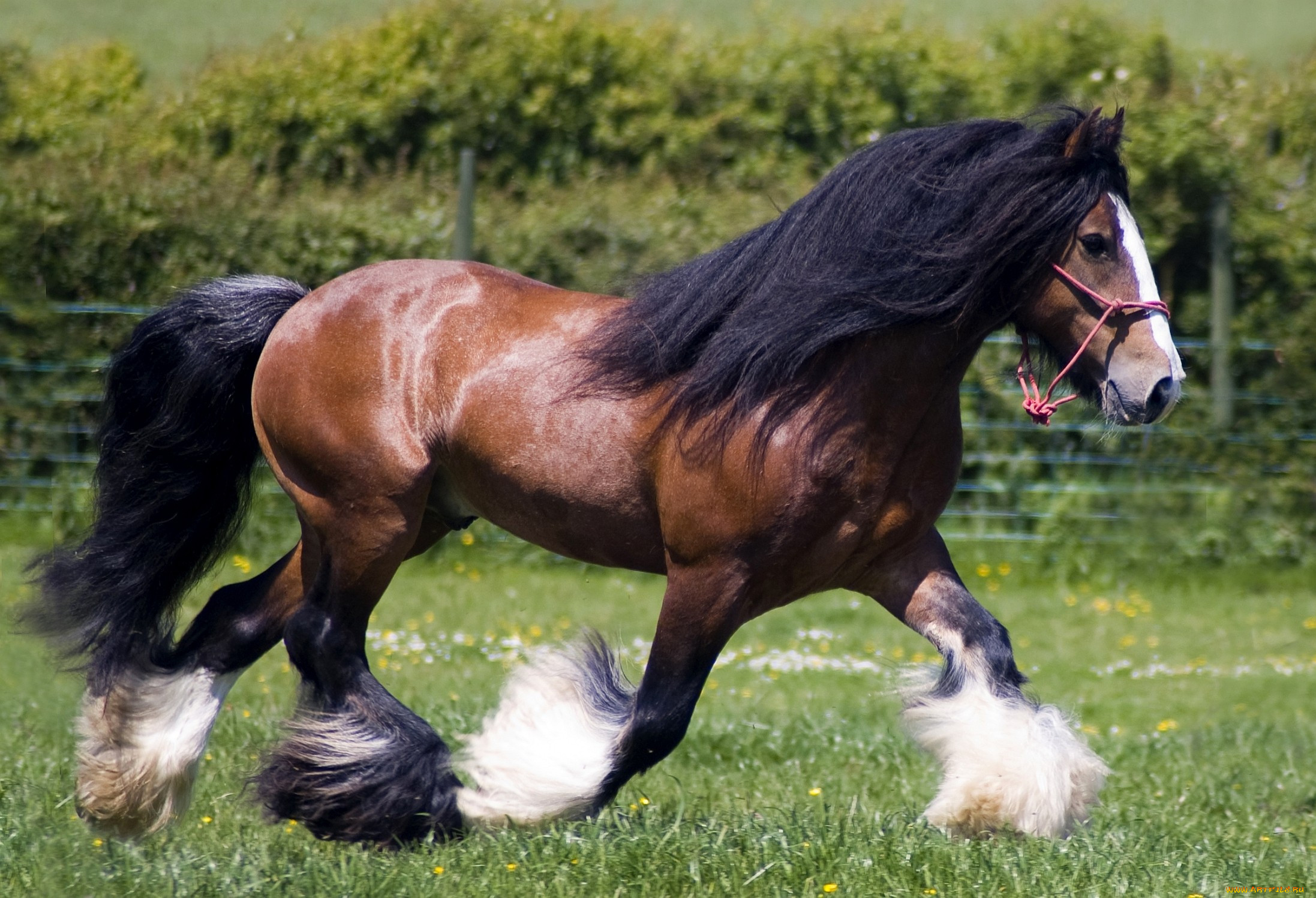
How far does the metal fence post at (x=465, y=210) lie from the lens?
364 inches

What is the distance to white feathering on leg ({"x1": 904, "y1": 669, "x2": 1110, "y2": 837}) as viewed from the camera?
348 centimetres

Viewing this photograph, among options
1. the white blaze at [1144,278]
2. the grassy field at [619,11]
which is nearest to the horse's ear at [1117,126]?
the white blaze at [1144,278]

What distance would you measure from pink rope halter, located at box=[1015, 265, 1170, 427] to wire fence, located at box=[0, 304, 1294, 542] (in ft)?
19.2

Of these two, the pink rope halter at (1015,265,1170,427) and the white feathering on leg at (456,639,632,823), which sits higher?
the pink rope halter at (1015,265,1170,427)

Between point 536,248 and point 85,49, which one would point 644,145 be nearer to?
point 536,248

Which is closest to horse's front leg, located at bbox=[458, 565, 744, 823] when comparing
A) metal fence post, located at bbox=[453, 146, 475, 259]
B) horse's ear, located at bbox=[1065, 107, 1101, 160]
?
horse's ear, located at bbox=[1065, 107, 1101, 160]

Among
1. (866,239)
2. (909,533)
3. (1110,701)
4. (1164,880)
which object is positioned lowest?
(1110,701)

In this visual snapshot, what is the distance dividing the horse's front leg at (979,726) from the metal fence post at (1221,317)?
6558 millimetres

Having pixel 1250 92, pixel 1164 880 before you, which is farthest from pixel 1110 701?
pixel 1250 92

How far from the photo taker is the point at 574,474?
367cm

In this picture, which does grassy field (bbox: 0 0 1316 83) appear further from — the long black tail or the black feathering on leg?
the black feathering on leg

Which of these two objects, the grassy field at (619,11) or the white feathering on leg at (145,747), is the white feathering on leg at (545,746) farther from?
the grassy field at (619,11)

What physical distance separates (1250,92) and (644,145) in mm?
5042

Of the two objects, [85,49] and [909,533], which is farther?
[85,49]
